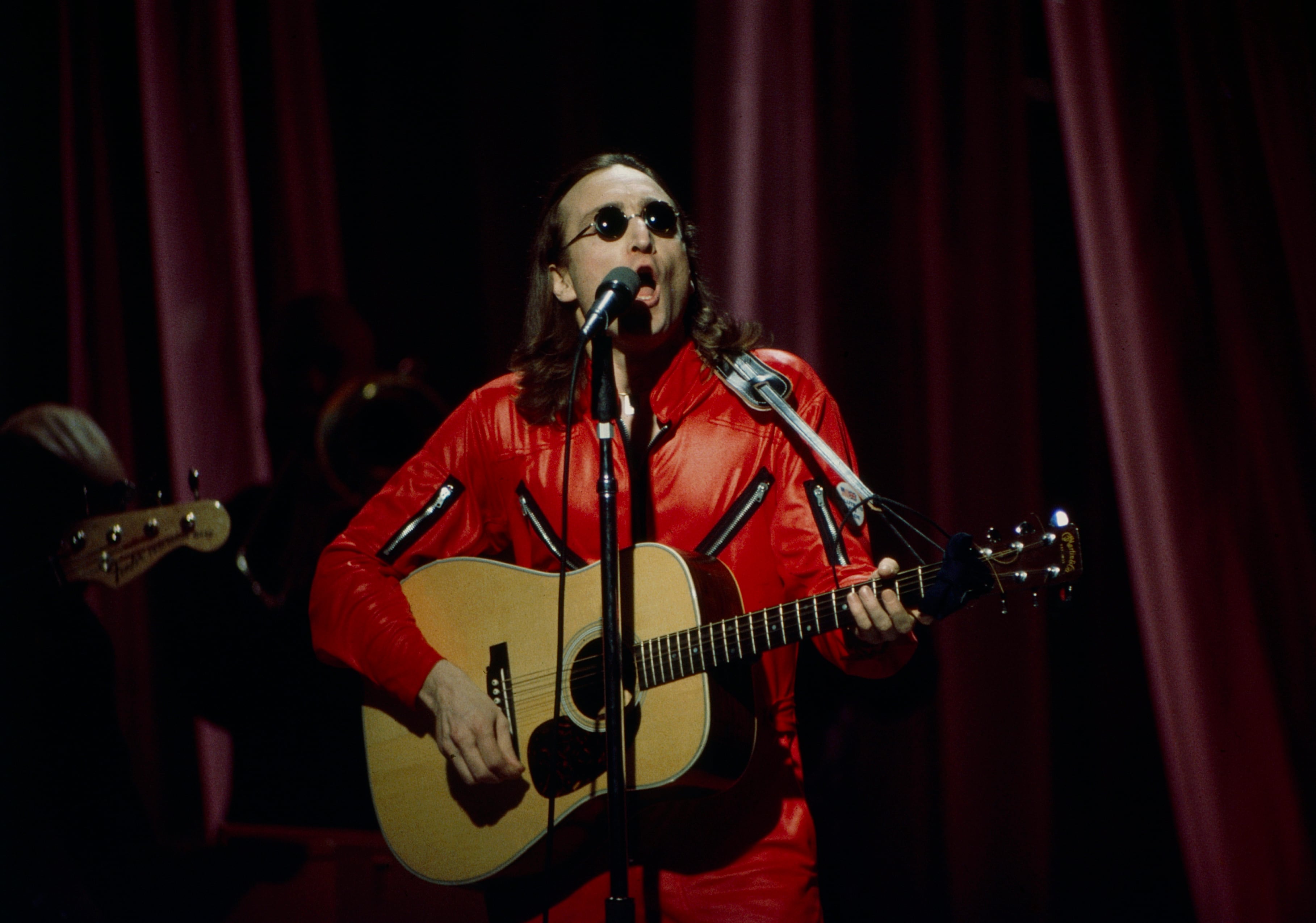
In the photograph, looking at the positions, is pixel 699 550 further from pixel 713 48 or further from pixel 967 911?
pixel 713 48

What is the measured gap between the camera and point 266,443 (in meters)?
3.04

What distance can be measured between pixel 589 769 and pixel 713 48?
1.83 m

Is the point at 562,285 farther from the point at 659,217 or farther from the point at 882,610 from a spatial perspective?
the point at 882,610

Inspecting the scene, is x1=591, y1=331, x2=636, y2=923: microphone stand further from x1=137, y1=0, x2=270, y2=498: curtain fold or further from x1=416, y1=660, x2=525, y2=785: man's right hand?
x1=137, y1=0, x2=270, y2=498: curtain fold

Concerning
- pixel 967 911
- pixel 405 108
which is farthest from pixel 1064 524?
pixel 405 108

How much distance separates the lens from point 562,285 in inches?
87.7

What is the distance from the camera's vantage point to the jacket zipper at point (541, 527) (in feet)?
6.52

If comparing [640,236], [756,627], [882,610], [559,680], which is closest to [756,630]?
[756,627]

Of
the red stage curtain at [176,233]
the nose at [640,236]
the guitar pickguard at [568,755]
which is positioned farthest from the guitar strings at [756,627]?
the red stage curtain at [176,233]

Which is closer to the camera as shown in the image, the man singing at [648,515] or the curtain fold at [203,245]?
the man singing at [648,515]

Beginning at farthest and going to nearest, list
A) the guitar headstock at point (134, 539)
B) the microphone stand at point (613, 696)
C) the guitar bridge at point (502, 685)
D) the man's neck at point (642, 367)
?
the guitar headstock at point (134, 539), the man's neck at point (642, 367), the guitar bridge at point (502, 685), the microphone stand at point (613, 696)

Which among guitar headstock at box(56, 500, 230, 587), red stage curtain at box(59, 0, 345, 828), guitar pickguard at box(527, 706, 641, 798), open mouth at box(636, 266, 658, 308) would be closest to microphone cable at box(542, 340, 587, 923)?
guitar pickguard at box(527, 706, 641, 798)

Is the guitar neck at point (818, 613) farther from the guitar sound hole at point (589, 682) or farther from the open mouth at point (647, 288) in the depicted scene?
the open mouth at point (647, 288)

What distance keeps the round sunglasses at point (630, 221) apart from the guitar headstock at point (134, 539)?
1195 mm
